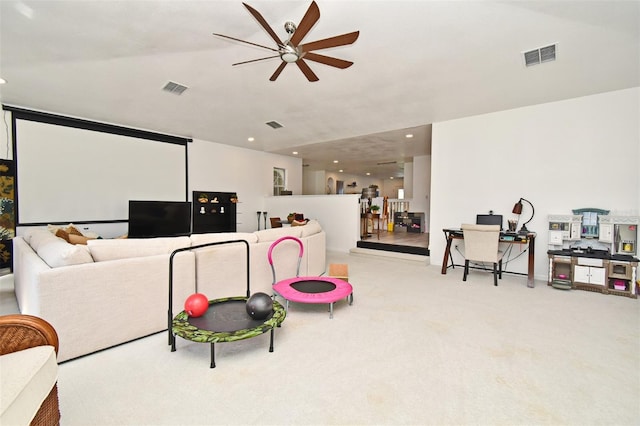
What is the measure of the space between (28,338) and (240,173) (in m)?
7.61

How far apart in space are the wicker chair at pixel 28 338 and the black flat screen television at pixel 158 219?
4.91 meters

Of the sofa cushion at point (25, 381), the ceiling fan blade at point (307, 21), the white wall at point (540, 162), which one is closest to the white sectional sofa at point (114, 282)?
the sofa cushion at point (25, 381)

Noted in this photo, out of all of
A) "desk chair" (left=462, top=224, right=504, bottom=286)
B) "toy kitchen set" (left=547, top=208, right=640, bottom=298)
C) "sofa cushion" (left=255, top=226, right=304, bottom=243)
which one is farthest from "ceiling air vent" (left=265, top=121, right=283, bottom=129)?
"toy kitchen set" (left=547, top=208, right=640, bottom=298)

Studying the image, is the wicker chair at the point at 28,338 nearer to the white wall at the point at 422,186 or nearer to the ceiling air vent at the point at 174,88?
the ceiling air vent at the point at 174,88

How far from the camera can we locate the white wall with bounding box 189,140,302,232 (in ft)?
25.1

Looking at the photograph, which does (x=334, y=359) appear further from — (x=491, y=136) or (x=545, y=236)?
(x=491, y=136)

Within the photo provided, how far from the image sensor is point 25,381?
43.6 inches

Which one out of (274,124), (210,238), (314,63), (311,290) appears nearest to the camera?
(210,238)

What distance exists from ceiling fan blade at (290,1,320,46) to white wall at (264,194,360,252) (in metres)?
5.14

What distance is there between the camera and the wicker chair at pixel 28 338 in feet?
4.25

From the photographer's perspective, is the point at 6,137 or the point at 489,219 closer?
the point at 6,137

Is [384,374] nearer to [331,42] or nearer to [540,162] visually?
[331,42]

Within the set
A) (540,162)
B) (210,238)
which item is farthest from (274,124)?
(540,162)

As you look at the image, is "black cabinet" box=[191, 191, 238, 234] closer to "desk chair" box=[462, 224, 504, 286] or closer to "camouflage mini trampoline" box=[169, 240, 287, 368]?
"camouflage mini trampoline" box=[169, 240, 287, 368]
